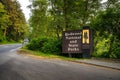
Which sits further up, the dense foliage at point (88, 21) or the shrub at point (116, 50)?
the dense foliage at point (88, 21)

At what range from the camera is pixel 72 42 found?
63.7 ft

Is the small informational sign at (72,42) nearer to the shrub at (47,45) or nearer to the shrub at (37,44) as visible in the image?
the shrub at (47,45)

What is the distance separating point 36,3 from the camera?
32.2 meters

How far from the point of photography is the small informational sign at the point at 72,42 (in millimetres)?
18969

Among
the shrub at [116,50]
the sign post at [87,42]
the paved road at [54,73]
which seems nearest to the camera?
the paved road at [54,73]

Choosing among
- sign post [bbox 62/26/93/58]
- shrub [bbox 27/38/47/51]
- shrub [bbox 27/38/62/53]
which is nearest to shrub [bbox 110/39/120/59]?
sign post [bbox 62/26/93/58]

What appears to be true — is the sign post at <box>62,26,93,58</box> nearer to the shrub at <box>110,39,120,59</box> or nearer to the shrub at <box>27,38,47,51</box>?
the shrub at <box>110,39,120,59</box>

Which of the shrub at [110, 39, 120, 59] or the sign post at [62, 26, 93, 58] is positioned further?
the sign post at [62, 26, 93, 58]

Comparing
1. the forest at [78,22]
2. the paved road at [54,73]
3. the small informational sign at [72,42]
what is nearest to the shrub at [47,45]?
the forest at [78,22]

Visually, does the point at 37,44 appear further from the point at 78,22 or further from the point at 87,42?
the point at 87,42

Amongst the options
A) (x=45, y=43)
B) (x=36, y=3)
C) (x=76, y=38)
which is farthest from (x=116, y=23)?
(x=36, y=3)

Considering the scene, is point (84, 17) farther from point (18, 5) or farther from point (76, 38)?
point (18, 5)

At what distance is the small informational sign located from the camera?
1897cm

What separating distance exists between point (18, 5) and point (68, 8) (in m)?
51.8
